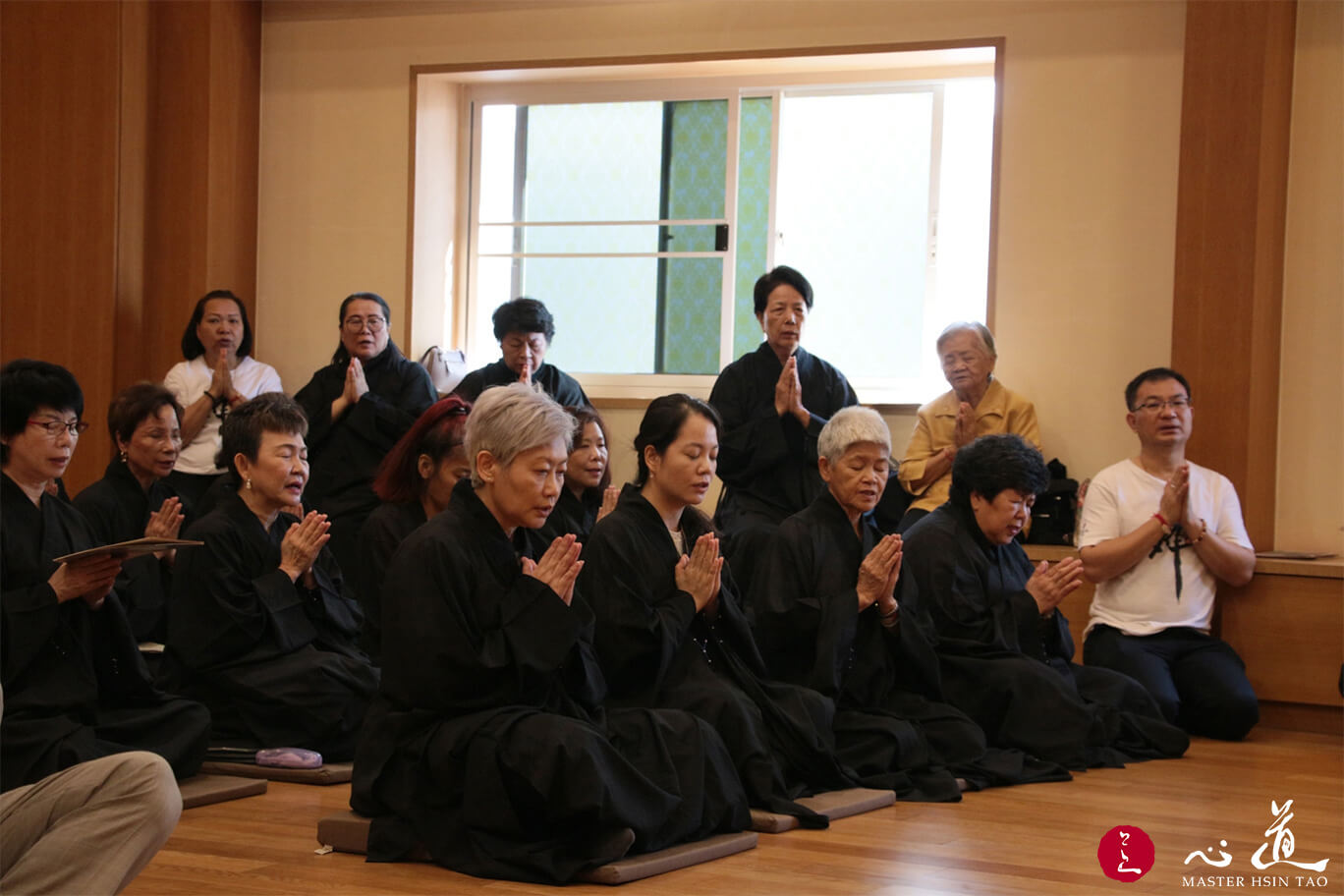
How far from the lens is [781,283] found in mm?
6023

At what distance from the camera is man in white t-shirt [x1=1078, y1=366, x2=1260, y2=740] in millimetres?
5414

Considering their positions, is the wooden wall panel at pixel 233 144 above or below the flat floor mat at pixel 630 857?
above

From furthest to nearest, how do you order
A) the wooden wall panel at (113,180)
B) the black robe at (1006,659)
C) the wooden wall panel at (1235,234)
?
1. the wooden wall panel at (113,180)
2. the wooden wall panel at (1235,234)
3. the black robe at (1006,659)

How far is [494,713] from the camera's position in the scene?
322 cm

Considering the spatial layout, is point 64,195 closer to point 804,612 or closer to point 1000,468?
point 804,612

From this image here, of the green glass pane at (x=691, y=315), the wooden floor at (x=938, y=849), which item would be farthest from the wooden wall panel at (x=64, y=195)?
the wooden floor at (x=938, y=849)

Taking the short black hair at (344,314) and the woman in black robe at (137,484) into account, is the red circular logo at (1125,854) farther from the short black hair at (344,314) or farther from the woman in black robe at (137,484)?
the short black hair at (344,314)

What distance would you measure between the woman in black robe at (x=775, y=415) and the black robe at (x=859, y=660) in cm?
126

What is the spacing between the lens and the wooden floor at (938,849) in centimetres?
306

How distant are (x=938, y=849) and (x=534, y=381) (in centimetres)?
322

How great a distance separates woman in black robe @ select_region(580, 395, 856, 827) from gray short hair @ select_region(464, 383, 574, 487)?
20.4 inches

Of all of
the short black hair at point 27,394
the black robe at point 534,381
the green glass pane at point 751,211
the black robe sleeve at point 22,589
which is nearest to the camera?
the black robe sleeve at point 22,589

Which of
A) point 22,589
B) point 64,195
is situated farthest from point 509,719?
point 64,195

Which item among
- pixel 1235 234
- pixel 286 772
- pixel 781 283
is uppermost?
pixel 1235 234
